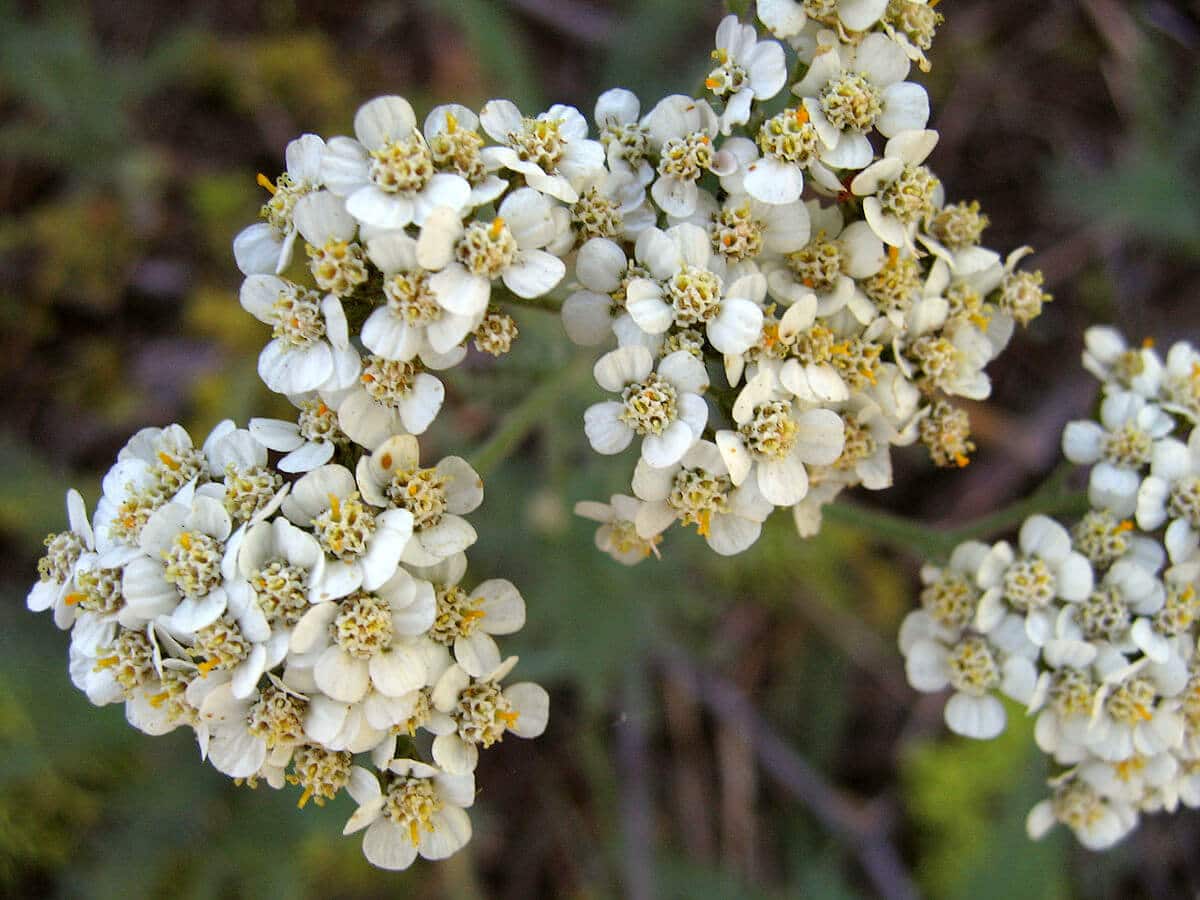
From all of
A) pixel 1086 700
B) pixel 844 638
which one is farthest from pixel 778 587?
pixel 1086 700

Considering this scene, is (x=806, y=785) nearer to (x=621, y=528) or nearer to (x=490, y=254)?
(x=621, y=528)

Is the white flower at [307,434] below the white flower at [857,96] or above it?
below

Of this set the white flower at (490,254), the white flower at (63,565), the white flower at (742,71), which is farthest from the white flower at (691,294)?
the white flower at (63,565)

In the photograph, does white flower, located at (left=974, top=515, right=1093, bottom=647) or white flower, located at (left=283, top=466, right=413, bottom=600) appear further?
white flower, located at (left=974, top=515, right=1093, bottom=647)

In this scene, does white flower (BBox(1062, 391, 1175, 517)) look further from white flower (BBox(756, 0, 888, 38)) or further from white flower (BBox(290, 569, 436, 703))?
white flower (BBox(290, 569, 436, 703))

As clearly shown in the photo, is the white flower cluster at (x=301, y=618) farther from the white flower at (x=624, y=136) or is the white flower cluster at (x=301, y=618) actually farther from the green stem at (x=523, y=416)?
the white flower at (x=624, y=136)

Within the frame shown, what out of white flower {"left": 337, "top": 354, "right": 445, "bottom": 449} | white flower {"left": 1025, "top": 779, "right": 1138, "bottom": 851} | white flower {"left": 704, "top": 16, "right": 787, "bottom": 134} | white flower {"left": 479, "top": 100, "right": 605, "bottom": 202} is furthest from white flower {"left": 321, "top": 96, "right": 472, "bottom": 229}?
white flower {"left": 1025, "top": 779, "right": 1138, "bottom": 851}
